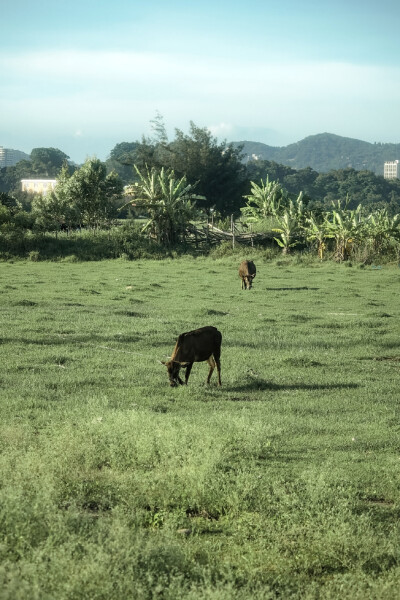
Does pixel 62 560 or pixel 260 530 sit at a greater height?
pixel 62 560

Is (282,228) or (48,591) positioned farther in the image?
(282,228)

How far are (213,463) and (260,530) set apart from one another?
1.17m

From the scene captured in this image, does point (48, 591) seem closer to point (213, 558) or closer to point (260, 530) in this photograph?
point (213, 558)

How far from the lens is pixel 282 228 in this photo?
38531 mm

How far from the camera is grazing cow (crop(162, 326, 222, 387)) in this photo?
35.6ft

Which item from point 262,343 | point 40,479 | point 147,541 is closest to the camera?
point 147,541

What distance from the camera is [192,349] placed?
10.9 m

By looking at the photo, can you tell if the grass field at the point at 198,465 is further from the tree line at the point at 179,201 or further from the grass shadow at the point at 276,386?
the tree line at the point at 179,201

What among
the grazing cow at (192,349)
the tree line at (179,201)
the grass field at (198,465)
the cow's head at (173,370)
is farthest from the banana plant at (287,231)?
the cow's head at (173,370)

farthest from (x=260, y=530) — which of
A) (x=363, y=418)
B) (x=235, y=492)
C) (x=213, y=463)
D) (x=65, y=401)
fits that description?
(x=65, y=401)

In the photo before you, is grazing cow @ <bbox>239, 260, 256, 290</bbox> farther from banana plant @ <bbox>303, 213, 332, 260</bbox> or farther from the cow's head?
the cow's head

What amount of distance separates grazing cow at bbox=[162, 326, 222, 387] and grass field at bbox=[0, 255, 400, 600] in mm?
359

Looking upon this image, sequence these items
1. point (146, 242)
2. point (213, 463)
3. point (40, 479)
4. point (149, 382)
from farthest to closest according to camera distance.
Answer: point (146, 242)
point (149, 382)
point (213, 463)
point (40, 479)

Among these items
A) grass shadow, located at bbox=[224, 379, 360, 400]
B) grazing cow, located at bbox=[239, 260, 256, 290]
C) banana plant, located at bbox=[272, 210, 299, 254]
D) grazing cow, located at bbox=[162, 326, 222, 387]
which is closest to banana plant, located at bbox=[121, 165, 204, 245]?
banana plant, located at bbox=[272, 210, 299, 254]
